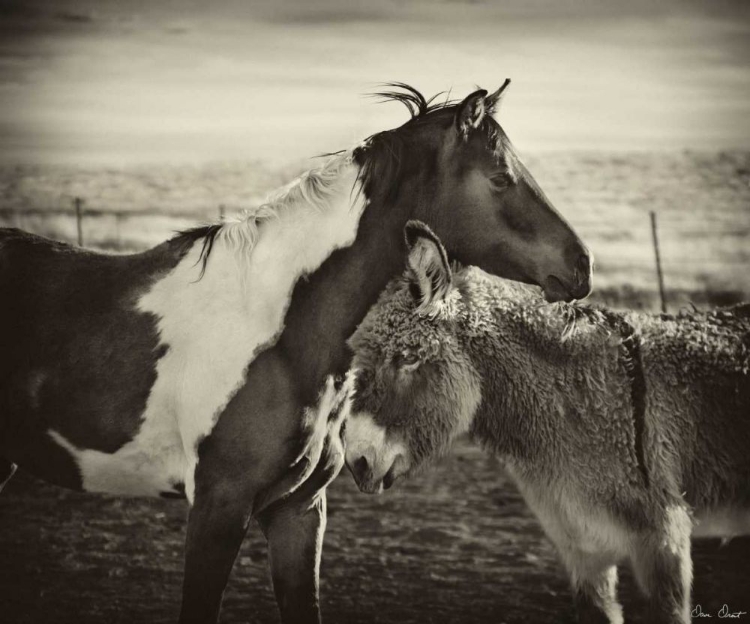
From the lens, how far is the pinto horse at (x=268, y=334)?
8.56 ft

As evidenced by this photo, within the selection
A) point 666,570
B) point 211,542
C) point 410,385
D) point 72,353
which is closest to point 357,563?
point 410,385

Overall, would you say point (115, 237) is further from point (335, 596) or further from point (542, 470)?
point (542, 470)

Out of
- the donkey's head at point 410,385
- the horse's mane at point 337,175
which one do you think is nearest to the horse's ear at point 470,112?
the horse's mane at point 337,175

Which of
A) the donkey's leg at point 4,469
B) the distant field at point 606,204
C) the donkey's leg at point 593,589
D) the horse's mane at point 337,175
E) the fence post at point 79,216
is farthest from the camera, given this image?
the fence post at point 79,216

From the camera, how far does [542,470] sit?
372cm

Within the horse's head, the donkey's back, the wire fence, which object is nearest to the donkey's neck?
the donkey's back

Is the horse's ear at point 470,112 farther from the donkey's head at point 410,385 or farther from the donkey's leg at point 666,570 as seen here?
the donkey's leg at point 666,570

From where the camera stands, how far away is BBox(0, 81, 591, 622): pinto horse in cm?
261

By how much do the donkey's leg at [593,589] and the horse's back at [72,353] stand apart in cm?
214

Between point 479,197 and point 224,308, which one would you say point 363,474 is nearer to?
point 224,308

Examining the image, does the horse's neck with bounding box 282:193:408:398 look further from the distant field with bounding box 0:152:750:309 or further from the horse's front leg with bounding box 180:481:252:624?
the distant field with bounding box 0:152:750:309

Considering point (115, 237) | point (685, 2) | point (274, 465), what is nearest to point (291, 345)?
point (274, 465)

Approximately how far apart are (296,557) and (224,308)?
3.20 feet

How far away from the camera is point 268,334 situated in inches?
105
